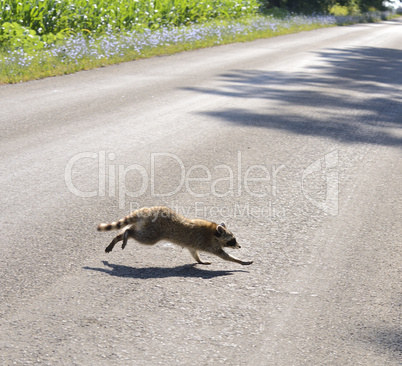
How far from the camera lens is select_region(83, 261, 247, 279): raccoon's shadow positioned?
4.47m

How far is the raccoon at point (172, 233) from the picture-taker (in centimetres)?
479

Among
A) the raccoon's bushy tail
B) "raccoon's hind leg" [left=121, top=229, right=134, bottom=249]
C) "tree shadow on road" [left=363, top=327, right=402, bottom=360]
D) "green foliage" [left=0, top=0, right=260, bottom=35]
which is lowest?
"tree shadow on road" [left=363, top=327, right=402, bottom=360]

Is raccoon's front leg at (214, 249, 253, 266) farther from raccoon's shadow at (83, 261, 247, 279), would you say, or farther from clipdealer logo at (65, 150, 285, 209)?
clipdealer logo at (65, 150, 285, 209)

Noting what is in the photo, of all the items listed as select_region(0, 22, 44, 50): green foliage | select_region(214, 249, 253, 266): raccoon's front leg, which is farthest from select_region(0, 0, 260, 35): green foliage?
select_region(214, 249, 253, 266): raccoon's front leg

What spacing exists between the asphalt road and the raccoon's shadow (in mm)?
20

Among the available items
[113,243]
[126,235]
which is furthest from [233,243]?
[113,243]

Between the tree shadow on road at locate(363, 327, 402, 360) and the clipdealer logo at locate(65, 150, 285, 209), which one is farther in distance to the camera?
the clipdealer logo at locate(65, 150, 285, 209)

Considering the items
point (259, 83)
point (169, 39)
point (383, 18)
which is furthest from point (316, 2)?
point (259, 83)

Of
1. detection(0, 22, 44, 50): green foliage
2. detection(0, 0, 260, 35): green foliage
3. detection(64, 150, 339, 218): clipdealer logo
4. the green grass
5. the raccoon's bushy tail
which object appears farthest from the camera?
detection(0, 0, 260, 35): green foliage

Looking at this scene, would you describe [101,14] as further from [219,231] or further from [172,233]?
[219,231]

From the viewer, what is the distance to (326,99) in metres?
12.0

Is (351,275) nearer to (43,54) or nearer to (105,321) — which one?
(105,321)

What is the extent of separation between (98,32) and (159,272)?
52.0 ft

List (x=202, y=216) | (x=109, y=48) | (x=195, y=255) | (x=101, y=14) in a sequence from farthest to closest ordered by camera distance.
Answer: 1. (x=101, y=14)
2. (x=109, y=48)
3. (x=202, y=216)
4. (x=195, y=255)
